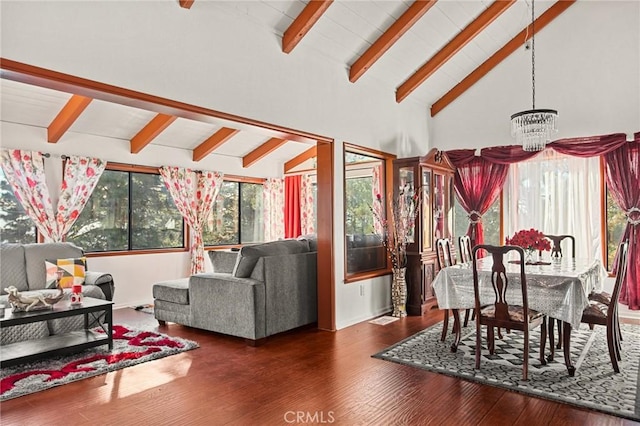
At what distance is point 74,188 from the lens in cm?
609

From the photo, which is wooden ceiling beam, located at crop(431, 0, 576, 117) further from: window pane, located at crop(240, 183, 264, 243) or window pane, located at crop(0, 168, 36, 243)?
window pane, located at crop(0, 168, 36, 243)

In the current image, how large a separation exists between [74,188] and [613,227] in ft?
23.7

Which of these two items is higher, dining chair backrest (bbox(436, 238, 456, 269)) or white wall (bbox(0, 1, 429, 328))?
white wall (bbox(0, 1, 429, 328))

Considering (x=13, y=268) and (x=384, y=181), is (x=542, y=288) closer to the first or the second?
(x=384, y=181)

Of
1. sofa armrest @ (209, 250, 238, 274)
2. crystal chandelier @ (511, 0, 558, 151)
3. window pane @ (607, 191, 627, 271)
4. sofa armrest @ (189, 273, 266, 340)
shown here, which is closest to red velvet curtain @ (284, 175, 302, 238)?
sofa armrest @ (209, 250, 238, 274)

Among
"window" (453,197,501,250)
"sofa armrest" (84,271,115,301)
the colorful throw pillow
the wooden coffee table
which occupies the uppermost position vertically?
"window" (453,197,501,250)

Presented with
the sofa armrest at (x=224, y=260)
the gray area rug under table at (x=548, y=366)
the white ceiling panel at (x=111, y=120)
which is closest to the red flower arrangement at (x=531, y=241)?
the gray area rug under table at (x=548, y=366)

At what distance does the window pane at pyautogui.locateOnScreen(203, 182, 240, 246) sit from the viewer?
8.07 metres

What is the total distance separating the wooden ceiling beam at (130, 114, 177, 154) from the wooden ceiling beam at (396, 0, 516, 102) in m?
3.24

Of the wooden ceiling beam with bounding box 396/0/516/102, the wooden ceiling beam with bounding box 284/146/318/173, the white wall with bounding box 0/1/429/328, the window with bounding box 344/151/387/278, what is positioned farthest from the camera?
the wooden ceiling beam with bounding box 284/146/318/173

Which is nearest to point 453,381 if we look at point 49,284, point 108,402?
point 108,402

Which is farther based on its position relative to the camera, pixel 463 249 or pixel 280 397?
pixel 463 249

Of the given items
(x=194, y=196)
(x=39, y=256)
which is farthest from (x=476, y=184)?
(x=39, y=256)

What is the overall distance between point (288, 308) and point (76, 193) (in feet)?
11.5
